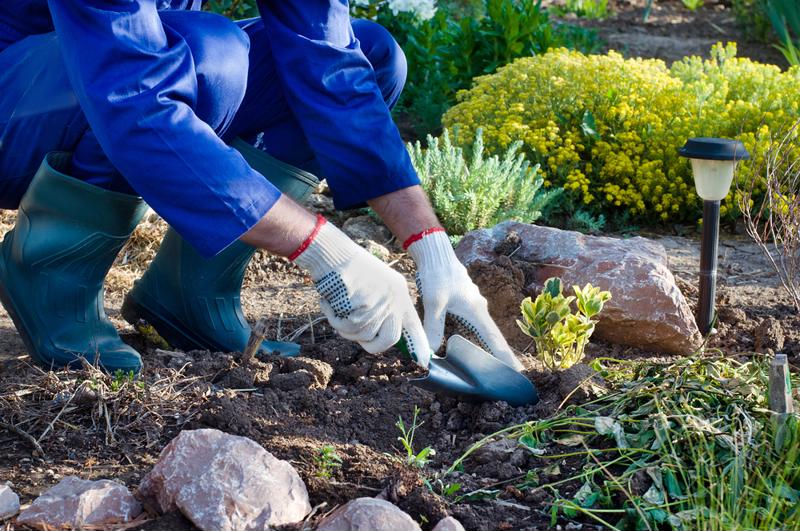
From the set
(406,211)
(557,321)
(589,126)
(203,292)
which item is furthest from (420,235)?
(589,126)

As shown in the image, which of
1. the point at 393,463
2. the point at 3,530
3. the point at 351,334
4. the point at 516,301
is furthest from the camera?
the point at 516,301

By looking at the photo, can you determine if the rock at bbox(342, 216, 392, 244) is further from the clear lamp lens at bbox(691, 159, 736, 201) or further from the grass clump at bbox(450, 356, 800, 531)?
the grass clump at bbox(450, 356, 800, 531)

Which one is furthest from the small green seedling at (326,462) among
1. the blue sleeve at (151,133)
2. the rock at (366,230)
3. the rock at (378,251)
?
the rock at (366,230)

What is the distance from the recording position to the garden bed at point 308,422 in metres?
1.82

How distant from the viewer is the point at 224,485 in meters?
1.69

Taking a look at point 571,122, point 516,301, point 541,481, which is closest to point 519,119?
point 571,122

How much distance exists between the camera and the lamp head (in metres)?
2.76

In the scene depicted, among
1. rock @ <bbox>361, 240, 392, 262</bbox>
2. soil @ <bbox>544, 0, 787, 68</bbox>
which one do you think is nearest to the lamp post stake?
rock @ <bbox>361, 240, 392, 262</bbox>

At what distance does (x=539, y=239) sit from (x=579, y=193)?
1.24 meters

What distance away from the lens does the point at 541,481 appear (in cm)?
191

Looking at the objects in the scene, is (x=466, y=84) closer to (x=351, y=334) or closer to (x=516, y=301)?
(x=516, y=301)

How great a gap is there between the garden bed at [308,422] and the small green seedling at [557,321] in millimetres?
121

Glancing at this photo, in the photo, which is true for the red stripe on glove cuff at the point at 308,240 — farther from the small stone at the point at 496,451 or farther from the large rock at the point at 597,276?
the large rock at the point at 597,276

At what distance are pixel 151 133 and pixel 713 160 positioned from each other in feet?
5.19
